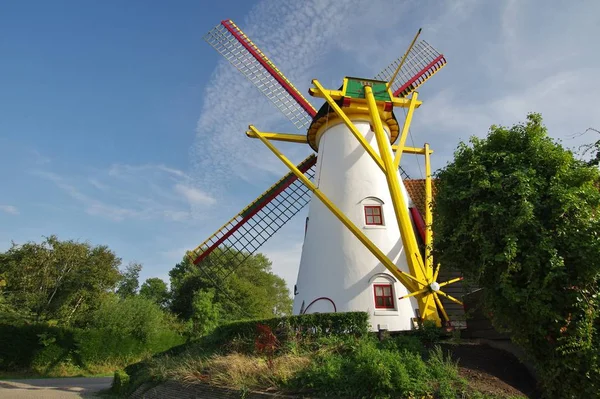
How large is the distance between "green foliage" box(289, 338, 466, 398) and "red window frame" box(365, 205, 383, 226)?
550 centimetres

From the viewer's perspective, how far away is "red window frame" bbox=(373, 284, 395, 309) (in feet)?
37.5

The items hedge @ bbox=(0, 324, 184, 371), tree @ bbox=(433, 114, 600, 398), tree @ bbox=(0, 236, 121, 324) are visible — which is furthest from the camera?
tree @ bbox=(0, 236, 121, 324)

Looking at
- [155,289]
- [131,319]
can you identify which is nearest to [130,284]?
[155,289]

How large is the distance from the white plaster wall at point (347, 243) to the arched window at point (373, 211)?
132 mm

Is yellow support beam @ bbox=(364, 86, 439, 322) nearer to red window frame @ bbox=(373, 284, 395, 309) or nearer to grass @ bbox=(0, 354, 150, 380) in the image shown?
red window frame @ bbox=(373, 284, 395, 309)

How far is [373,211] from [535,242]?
266 inches

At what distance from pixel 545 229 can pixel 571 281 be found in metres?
0.85

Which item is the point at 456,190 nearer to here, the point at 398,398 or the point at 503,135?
the point at 503,135

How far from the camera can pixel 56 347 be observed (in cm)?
1888

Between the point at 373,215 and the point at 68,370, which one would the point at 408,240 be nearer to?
the point at 373,215

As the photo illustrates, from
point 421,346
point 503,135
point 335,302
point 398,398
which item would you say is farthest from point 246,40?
point 398,398

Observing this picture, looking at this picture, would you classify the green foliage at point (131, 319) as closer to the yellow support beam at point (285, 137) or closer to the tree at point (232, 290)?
the tree at point (232, 290)

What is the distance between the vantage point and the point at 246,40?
61.7 feet

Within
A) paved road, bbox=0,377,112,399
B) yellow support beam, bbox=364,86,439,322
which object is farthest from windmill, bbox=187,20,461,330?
paved road, bbox=0,377,112,399
